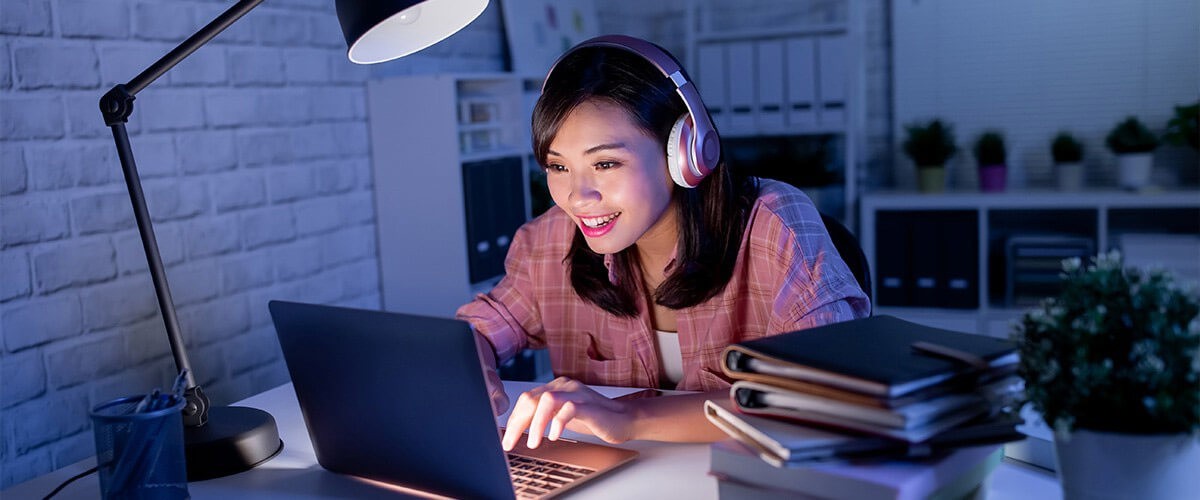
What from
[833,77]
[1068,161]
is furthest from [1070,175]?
[833,77]

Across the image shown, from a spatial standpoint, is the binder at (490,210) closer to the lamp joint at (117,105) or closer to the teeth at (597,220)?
the teeth at (597,220)

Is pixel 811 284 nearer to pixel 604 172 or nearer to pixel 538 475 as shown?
pixel 604 172

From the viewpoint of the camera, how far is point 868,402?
0.81 m

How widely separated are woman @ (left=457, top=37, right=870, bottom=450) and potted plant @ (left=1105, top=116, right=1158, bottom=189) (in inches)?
89.8

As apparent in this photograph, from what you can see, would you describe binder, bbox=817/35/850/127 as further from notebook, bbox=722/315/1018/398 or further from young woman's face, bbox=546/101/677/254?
notebook, bbox=722/315/1018/398

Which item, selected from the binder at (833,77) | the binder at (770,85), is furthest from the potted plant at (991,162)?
the binder at (770,85)

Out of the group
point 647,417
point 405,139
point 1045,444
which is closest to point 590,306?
point 647,417

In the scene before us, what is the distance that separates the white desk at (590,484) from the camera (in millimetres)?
1030

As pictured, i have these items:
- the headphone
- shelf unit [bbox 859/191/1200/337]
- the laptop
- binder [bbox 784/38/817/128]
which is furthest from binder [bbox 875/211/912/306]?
the laptop

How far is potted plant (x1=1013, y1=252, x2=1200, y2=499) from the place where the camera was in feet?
2.37

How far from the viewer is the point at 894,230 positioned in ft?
11.4

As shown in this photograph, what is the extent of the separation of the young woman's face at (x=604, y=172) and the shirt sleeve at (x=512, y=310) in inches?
11.6

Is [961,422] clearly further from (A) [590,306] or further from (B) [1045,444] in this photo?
(A) [590,306]

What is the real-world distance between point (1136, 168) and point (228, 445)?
311 centimetres
